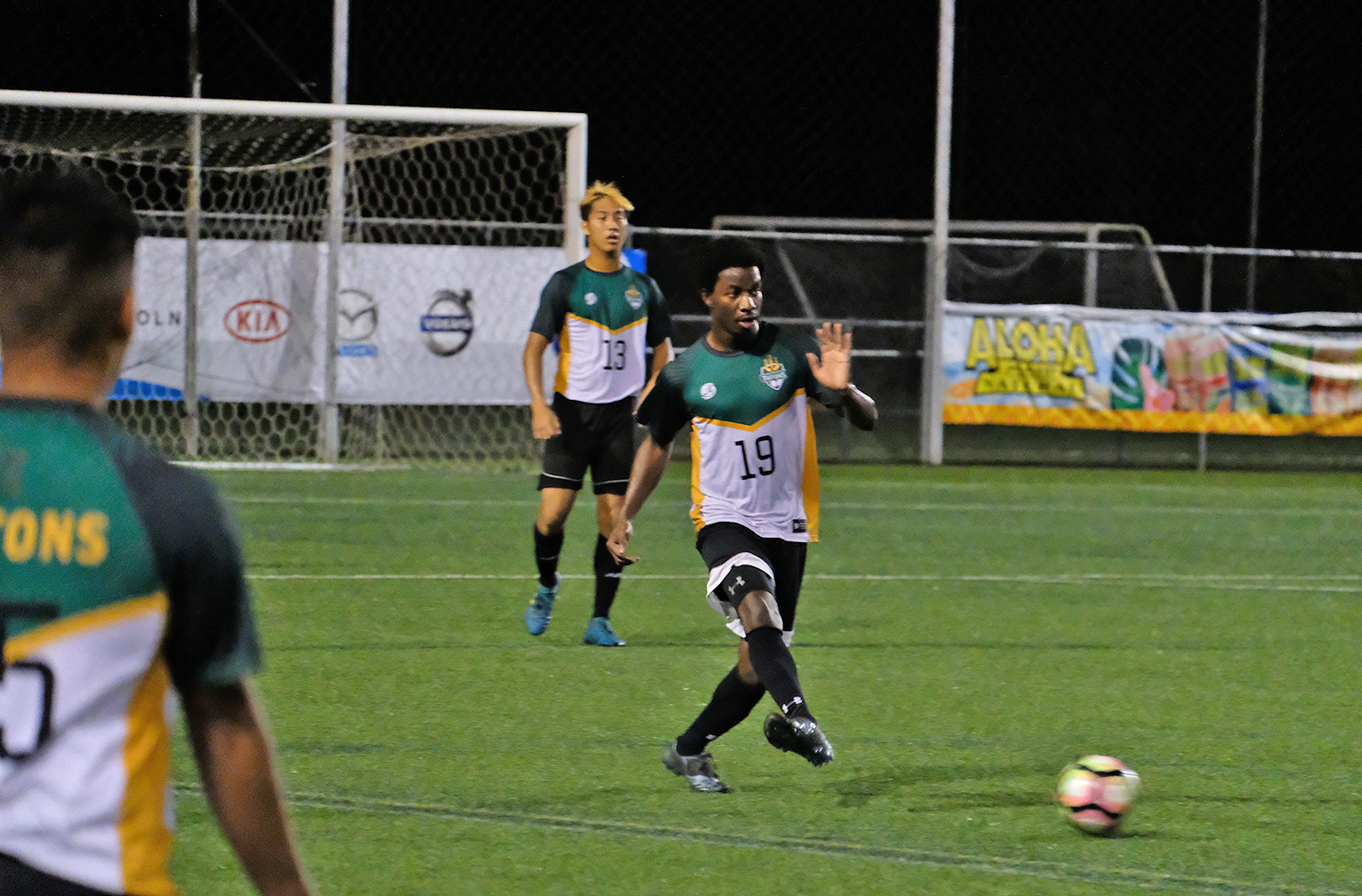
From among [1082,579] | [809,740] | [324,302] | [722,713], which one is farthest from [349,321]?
[809,740]

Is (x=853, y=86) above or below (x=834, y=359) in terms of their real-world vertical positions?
above

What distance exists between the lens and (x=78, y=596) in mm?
2041

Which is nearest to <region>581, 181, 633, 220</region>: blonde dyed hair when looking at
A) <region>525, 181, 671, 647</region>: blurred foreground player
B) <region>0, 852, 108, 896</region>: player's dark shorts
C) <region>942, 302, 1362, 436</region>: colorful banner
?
<region>525, 181, 671, 647</region>: blurred foreground player

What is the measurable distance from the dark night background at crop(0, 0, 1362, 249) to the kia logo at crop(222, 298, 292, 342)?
7583 millimetres

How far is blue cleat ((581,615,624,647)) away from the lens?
8.73 m

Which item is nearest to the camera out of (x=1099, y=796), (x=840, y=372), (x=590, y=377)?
(x=1099, y=796)

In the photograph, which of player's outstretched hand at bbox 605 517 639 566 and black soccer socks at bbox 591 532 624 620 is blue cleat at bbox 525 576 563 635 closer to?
black soccer socks at bbox 591 532 624 620

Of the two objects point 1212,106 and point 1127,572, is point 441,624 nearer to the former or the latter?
point 1127,572

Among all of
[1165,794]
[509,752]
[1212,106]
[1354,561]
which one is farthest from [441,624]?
[1212,106]

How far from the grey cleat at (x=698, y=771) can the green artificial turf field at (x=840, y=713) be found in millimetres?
99

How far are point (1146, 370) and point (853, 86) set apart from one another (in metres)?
15.5

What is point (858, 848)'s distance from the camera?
204 inches

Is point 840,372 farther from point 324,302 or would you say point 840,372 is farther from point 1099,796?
point 324,302

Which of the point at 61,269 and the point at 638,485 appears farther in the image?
the point at 638,485
